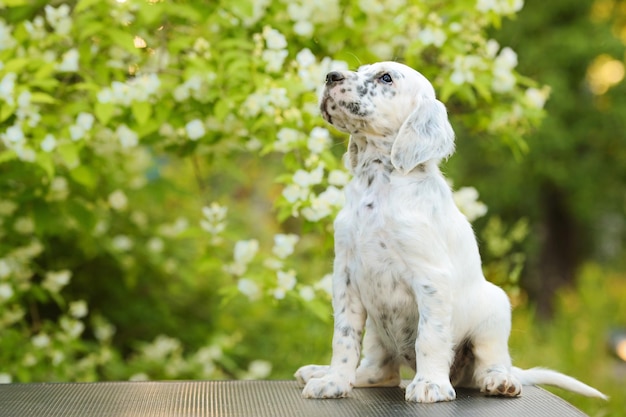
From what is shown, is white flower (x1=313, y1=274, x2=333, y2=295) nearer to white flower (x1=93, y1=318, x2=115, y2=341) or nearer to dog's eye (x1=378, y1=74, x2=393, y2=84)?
dog's eye (x1=378, y1=74, x2=393, y2=84)

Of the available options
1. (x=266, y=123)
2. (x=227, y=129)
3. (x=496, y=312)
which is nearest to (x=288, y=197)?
(x=266, y=123)

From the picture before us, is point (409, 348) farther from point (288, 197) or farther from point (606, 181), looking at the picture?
point (606, 181)

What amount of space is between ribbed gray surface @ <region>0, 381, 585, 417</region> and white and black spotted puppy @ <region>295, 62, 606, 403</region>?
8cm

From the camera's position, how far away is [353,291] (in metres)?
2.72

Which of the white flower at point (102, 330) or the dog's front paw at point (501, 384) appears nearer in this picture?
the dog's front paw at point (501, 384)

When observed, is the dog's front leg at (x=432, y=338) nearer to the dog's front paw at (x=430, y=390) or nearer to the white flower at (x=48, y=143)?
the dog's front paw at (x=430, y=390)

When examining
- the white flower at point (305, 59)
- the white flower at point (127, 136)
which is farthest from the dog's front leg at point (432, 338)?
the white flower at point (127, 136)

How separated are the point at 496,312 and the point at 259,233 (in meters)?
4.79

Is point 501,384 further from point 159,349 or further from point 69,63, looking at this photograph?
point 159,349

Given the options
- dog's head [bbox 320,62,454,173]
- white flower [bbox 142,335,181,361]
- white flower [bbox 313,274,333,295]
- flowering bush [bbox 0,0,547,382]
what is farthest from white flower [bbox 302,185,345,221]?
white flower [bbox 142,335,181,361]

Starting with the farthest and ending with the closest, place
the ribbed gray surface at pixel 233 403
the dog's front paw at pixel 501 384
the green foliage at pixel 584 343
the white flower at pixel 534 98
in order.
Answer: the green foliage at pixel 584 343
the white flower at pixel 534 98
the dog's front paw at pixel 501 384
the ribbed gray surface at pixel 233 403

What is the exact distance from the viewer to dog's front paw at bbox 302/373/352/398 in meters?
2.66

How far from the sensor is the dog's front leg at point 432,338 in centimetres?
253

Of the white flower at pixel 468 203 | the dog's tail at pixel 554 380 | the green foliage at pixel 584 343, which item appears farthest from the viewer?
the green foliage at pixel 584 343
